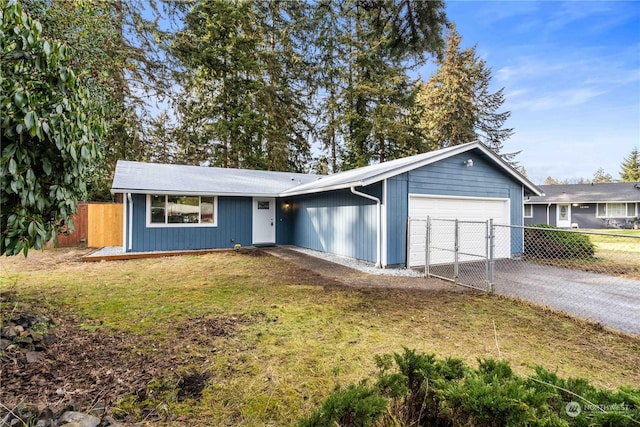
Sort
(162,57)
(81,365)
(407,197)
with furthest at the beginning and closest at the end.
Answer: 1. (162,57)
2. (407,197)
3. (81,365)

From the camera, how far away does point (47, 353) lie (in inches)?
120

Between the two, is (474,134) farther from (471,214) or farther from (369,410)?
(369,410)

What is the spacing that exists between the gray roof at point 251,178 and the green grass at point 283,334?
11.1 feet

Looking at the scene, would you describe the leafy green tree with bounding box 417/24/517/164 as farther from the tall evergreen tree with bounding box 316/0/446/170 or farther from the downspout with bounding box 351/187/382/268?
the downspout with bounding box 351/187/382/268

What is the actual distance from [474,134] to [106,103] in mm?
25523

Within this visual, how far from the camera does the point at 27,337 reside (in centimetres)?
316

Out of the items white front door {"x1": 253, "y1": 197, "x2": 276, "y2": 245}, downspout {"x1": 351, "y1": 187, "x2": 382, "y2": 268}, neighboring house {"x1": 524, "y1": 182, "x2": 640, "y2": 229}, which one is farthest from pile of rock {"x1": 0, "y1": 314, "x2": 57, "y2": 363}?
neighboring house {"x1": 524, "y1": 182, "x2": 640, "y2": 229}

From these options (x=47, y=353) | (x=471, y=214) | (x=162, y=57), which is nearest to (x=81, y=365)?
(x=47, y=353)

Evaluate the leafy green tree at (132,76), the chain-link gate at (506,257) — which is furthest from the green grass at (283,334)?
the leafy green tree at (132,76)

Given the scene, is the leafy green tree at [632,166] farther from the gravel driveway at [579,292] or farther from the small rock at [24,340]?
the small rock at [24,340]

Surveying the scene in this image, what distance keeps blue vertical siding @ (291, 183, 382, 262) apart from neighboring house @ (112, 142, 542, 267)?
0.03 m

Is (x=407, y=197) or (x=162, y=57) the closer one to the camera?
(x=407, y=197)

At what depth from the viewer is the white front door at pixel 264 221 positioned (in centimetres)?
1198

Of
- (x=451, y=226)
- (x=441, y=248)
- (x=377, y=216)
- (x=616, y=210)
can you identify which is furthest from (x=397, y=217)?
(x=616, y=210)
